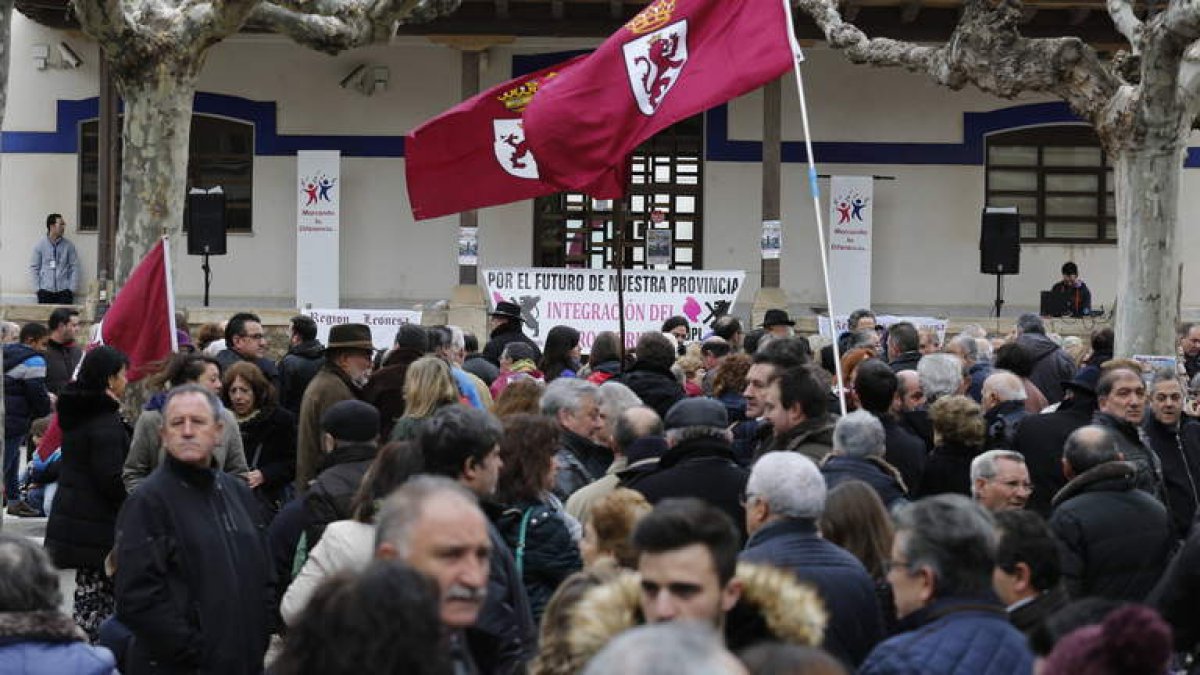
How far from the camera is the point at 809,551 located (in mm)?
5324

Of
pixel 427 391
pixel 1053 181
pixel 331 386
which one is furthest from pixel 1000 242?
pixel 427 391

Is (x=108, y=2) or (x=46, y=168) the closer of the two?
(x=108, y=2)

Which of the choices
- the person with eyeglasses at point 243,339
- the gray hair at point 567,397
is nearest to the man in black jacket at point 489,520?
the gray hair at point 567,397

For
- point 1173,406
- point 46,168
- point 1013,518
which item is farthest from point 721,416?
point 46,168

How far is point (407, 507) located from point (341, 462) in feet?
9.51

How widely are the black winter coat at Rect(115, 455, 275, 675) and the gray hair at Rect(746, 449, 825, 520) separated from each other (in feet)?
5.84

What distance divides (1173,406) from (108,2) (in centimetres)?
704

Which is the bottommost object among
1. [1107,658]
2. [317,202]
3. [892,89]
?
[1107,658]

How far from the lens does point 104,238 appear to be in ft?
78.4

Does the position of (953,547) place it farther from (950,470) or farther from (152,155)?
(152,155)

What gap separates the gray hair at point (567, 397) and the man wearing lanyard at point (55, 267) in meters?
18.0

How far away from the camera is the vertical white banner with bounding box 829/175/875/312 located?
24.7m

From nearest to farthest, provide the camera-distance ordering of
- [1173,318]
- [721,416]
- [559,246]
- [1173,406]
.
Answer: [721,416] < [1173,406] < [1173,318] < [559,246]

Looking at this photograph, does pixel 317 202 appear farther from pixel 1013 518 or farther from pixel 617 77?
pixel 1013 518
